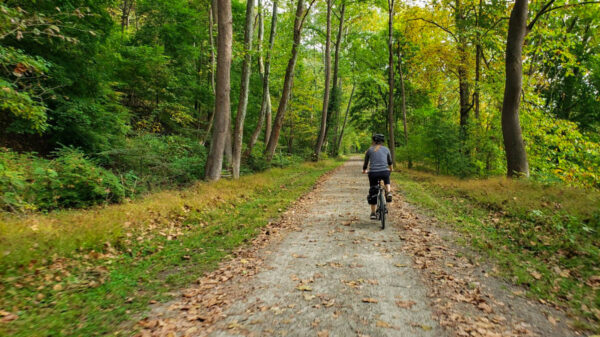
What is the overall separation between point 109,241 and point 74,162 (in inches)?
149

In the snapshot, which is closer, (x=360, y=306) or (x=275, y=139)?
(x=360, y=306)

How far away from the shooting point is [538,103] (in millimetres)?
12867

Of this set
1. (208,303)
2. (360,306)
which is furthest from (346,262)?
(208,303)

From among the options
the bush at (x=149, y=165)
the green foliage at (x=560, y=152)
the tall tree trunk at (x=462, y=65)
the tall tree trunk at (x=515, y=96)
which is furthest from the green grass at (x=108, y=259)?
the tall tree trunk at (x=462, y=65)

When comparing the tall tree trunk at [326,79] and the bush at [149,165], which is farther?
the tall tree trunk at [326,79]

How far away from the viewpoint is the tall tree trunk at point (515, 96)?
1041cm

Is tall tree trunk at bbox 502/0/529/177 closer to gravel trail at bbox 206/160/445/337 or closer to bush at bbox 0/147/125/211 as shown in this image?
gravel trail at bbox 206/160/445/337

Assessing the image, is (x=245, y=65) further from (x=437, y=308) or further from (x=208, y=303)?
(x=437, y=308)

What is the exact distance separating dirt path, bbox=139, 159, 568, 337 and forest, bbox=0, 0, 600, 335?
0.90 metres

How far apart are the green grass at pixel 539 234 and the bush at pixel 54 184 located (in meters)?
9.33

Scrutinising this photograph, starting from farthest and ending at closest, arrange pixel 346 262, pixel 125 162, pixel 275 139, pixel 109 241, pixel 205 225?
1. pixel 275 139
2. pixel 125 162
3. pixel 205 225
4. pixel 109 241
5. pixel 346 262

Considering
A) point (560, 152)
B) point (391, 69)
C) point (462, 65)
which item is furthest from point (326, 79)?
point (560, 152)

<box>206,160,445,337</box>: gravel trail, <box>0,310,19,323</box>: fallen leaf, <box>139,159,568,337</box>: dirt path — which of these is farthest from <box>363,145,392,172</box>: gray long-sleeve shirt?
<box>0,310,19,323</box>: fallen leaf

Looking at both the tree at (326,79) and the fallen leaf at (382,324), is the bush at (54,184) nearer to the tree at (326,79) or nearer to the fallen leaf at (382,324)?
the fallen leaf at (382,324)
